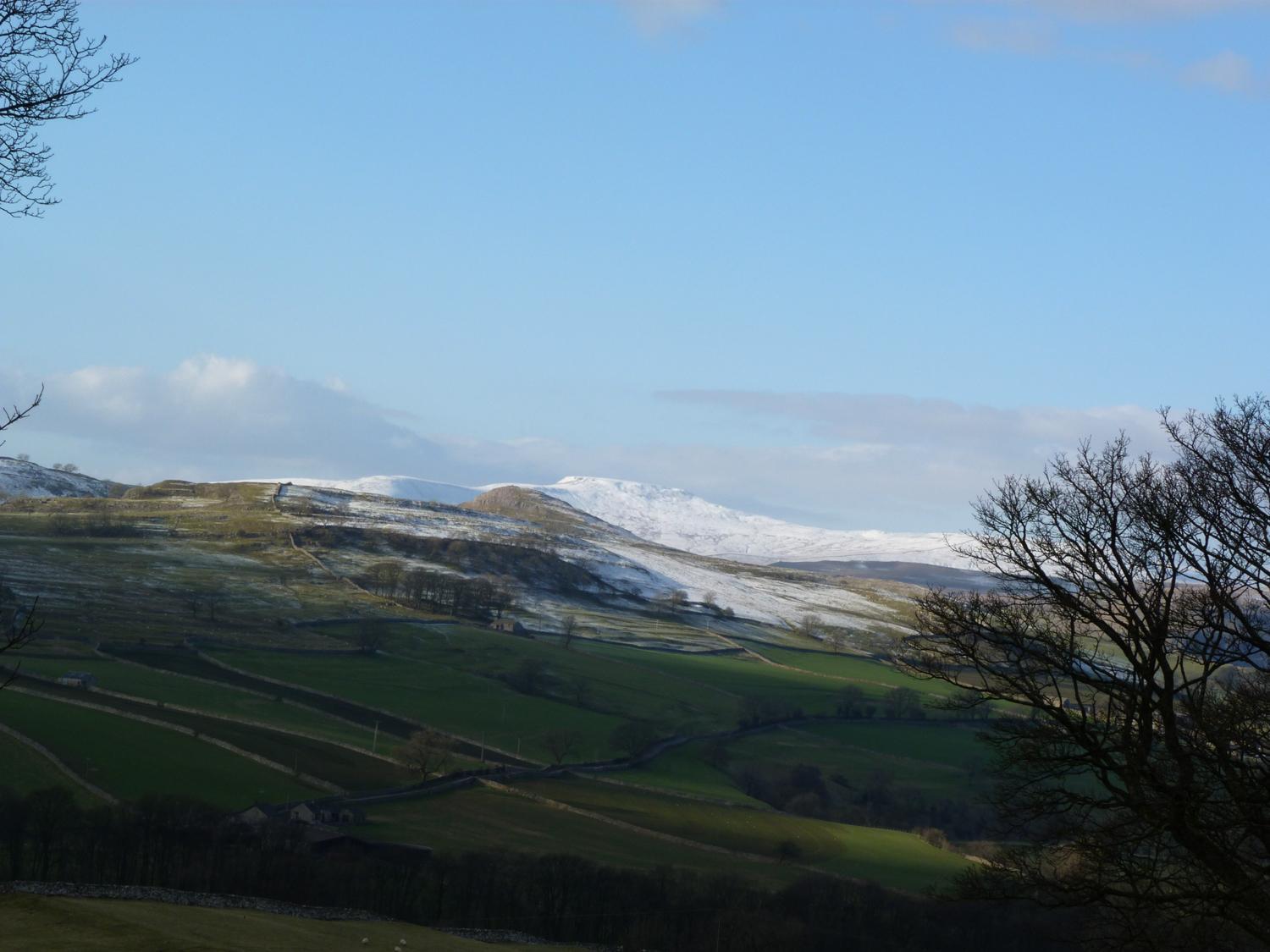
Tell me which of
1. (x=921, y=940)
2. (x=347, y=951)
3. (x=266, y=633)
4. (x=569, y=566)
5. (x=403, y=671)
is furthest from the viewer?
(x=569, y=566)

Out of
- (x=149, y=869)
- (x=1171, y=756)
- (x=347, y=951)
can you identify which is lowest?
(x=149, y=869)

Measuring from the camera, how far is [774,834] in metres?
68.3

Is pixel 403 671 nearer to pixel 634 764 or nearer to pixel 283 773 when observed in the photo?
pixel 634 764

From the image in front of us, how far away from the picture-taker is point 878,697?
370 feet

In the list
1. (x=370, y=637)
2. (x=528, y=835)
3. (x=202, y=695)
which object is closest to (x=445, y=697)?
(x=370, y=637)

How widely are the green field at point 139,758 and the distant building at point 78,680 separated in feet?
17.1

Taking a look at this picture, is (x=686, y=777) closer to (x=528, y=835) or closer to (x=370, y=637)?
(x=528, y=835)

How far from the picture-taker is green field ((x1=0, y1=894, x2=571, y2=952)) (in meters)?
21.7

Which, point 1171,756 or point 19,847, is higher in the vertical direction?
point 1171,756

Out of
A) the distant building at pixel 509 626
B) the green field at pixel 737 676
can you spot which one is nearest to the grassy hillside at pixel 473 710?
the green field at pixel 737 676

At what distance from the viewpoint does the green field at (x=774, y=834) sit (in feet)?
206

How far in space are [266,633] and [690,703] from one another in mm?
37214

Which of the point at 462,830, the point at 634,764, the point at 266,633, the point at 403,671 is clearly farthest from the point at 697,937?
the point at 266,633

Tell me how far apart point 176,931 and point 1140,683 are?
63.7 feet
